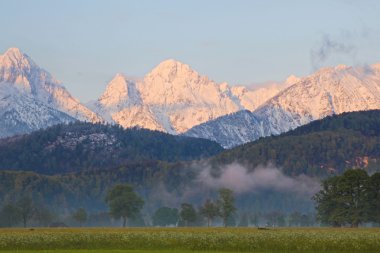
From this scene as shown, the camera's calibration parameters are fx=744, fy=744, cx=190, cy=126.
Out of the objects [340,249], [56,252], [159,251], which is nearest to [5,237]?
[56,252]

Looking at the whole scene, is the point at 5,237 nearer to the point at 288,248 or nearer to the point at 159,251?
the point at 159,251

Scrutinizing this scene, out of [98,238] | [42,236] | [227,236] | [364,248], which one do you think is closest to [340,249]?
[364,248]

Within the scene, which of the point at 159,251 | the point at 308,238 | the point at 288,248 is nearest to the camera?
the point at 159,251

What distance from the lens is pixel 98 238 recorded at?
13225 centimetres

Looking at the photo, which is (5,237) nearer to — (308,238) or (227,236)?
(227,236)

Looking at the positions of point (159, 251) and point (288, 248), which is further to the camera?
point (288, 248)

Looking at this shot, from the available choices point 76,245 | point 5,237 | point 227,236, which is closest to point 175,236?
point 227,236

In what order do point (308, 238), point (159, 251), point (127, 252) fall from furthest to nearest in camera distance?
point (308, 238)
point (159, 251)
point (127, 252)

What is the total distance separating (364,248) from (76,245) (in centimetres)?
4841

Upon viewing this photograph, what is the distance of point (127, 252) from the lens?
10662 cm

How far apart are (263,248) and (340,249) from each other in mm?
12429

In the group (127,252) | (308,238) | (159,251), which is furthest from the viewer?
(308,238)

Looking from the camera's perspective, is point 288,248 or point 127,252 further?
point 288,248

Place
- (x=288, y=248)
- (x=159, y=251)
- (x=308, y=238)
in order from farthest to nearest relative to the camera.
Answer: (x=308, y=238)
(x=288, y=248)
(x=159, y=251)
